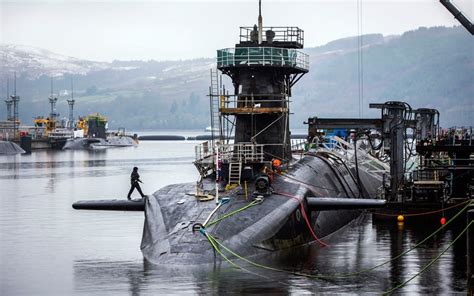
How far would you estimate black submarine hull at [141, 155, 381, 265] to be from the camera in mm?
33781

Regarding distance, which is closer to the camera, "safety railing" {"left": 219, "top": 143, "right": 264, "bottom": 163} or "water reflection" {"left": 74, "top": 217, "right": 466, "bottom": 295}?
"water reflection" {"left": 74, "top": 217, "right": 466, "bottom": 295}

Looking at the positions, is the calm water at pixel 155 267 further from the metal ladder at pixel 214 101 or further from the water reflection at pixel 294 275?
the metal ladder at pixel 214 101

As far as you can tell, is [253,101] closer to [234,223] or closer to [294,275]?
[234,223]

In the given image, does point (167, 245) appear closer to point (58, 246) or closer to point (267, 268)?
point (267, 268)

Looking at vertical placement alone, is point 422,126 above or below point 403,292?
above

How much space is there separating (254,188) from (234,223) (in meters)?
5.09

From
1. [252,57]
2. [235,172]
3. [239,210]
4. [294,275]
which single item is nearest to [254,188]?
[235,172]

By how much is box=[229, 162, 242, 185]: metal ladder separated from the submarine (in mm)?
44

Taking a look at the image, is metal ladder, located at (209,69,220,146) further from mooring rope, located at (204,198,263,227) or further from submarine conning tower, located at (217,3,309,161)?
mooring rope, located at (204,198,263,227)

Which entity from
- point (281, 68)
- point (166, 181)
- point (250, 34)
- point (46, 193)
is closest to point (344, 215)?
point (281, 68)

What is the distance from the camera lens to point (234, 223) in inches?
1400

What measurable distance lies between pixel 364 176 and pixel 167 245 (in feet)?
97.8

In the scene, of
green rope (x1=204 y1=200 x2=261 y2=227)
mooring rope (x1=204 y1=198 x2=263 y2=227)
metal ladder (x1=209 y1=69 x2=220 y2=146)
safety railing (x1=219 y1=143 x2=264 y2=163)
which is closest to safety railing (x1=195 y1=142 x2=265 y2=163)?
safety railing (x1=219 y1=143 x2=264 y2=163)

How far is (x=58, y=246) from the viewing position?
4231 cm
